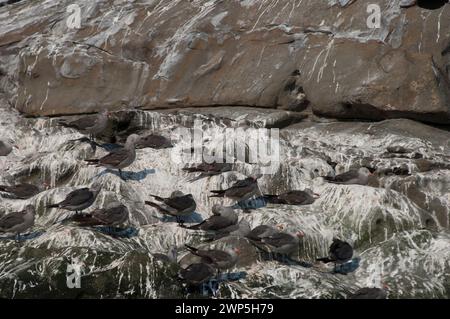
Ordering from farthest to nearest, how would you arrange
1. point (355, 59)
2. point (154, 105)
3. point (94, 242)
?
point (154, 105), point (355, 59), point (94, 242)

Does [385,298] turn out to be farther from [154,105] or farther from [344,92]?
[154,105]

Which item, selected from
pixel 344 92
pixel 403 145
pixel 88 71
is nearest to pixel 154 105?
pixel 88 71

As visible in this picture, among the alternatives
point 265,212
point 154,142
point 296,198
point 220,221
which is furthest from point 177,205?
point 154,142

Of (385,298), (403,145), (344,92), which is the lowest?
(385,298)

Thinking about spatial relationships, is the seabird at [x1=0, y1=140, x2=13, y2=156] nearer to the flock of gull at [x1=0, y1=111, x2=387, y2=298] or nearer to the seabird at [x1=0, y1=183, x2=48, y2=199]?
the flock of gull at [x1=0, y1=111, x2=387, y2=298]

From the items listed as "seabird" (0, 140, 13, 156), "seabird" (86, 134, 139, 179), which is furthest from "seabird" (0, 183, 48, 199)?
"seabird" (0, 140, 13, 156)

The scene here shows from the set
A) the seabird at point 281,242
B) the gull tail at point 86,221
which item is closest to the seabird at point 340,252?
the seabird at point 281,242

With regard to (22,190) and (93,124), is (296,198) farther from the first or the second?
(22,190)
